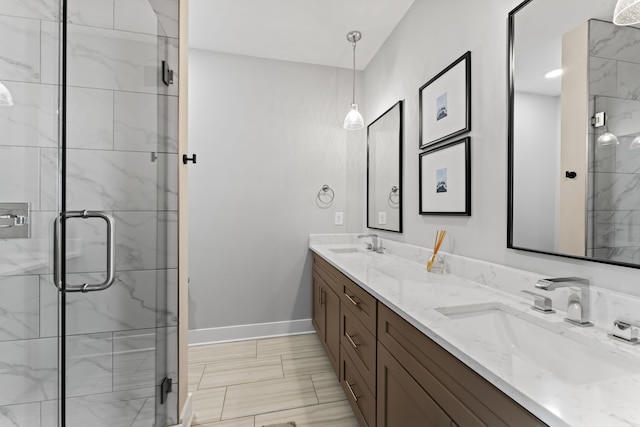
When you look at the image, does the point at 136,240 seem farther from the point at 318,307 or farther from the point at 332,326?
the point at 318,307

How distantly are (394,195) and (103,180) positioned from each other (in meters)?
1.82

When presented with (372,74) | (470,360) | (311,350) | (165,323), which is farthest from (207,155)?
(470,360)

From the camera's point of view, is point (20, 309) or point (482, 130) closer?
point (20, 309)

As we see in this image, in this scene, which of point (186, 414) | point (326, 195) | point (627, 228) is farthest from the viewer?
point (326, 195)

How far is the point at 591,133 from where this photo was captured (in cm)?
92

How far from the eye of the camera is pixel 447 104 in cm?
160

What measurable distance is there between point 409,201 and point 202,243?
1.81 metres

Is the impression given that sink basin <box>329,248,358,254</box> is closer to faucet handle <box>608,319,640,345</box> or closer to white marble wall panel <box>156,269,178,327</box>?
white marble wall panel <box>156,269,178,327</box>

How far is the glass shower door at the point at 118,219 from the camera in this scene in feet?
3.40

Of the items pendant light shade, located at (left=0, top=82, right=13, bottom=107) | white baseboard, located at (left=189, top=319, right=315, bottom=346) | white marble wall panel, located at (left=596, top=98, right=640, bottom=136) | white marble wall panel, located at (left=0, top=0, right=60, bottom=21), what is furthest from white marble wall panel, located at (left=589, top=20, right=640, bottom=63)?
white baseboard, located at (left=189, top=319, right=315, bottom=346)

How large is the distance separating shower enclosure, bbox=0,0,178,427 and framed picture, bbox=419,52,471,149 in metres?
1.55

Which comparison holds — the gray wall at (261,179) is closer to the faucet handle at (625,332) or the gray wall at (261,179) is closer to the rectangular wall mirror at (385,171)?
the rectangular wall mirror at (385,171)

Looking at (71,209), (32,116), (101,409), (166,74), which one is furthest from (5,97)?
(101,409)

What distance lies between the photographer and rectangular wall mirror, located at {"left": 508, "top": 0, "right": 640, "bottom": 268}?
0.84m
